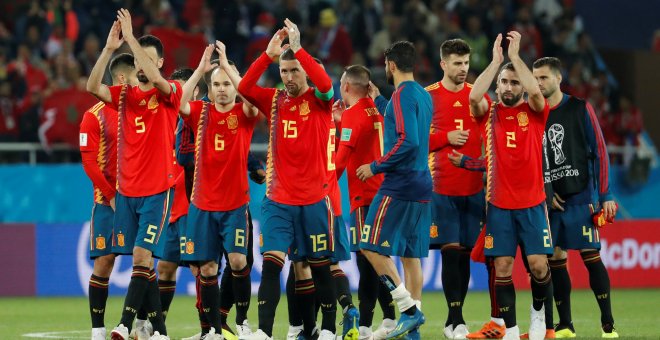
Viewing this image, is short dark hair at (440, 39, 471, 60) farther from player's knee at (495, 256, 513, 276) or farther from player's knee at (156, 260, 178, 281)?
player's knee at (156, 260, 178, 281)

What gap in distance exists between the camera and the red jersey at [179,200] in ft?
37.3

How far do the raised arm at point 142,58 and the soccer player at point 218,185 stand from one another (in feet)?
1.42

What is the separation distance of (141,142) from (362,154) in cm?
223

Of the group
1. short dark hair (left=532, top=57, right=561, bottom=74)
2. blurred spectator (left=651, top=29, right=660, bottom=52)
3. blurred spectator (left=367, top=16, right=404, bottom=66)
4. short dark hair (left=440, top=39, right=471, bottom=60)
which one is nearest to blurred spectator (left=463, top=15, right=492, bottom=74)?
blurred spectator (left=367, top=16, right=404, bottom=66)

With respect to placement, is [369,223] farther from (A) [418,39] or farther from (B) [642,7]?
(B) [642,7]

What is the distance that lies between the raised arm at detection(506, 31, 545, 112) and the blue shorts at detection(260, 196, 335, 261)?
1916 mm

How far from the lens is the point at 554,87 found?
11.3m

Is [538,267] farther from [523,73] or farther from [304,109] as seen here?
[304,109]

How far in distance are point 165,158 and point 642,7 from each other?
61.5ft

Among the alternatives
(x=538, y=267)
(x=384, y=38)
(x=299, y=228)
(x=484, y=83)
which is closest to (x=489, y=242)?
(x=538, y=267)

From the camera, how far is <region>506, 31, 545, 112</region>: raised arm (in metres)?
10.0

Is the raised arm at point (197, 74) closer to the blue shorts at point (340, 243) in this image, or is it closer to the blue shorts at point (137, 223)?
the blue shorts at point (137, 223)

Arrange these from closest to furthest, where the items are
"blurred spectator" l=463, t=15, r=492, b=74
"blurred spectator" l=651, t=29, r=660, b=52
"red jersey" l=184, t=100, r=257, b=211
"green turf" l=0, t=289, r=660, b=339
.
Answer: "red jersey" l=184, t=100, r=257, b=211 → "green turf" l=0, t=289, r=660, b=339 → "blurred spectator" l=463, t=15, r=492, b=74 → "blurred spectator" l=651, t=29, r=660, b=52

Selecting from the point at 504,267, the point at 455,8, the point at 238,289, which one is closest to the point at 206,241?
the point at 238,289
